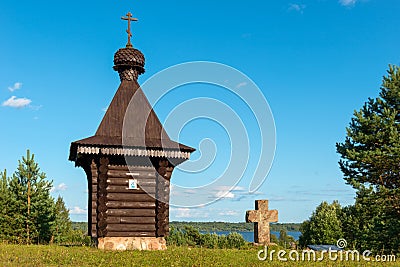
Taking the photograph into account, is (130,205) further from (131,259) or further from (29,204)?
(29,204)

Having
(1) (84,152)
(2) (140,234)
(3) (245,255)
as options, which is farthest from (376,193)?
(1) (84,152)

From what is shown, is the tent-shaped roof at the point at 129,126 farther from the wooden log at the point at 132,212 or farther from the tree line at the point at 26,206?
the tree line at the point at 26,206

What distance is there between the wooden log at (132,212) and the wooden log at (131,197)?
38 centimetres

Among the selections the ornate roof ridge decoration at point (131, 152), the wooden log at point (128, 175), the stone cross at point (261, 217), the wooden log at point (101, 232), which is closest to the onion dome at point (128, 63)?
the ornate roof ridge decoration at point (131, 152)

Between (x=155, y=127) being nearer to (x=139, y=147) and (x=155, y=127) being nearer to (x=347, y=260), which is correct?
(x=139, y=147)

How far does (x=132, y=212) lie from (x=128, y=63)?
246 inches

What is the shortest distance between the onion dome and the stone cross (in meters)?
7.51

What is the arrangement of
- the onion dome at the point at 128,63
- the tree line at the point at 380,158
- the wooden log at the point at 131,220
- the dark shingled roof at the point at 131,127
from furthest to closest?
the tree line at the point at 380,158, the onion dome at the point at 128,63, the dark shingled roof at the point at 131,127, the wooden log at the point at 131,220

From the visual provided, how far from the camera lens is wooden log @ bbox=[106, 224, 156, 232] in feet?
57.7

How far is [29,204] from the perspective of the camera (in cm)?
2841

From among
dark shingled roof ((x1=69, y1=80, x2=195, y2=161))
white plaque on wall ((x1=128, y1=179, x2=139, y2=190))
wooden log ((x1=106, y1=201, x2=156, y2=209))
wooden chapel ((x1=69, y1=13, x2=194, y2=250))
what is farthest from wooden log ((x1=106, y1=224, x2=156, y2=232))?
dark shingled roof ((x1=69, y1=80, x2=195, y2=161))

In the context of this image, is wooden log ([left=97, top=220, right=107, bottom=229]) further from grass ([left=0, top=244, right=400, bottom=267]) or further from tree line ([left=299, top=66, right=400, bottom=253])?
tree line ([left=299, top=66, right=400, bottom=253])

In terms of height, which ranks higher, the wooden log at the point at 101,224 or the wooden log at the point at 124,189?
the wooden log at the point at 124,189

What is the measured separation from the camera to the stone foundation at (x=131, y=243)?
17.4 metres
